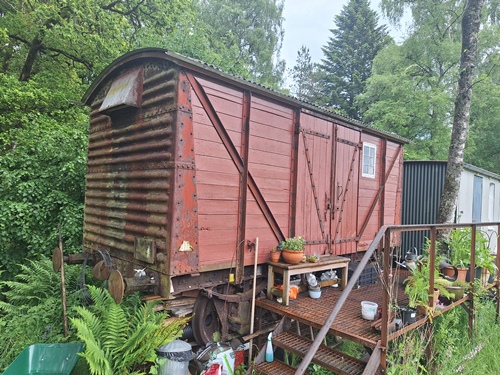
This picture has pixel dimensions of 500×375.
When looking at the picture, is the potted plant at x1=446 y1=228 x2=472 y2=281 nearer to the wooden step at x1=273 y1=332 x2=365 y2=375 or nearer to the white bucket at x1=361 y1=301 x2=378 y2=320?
the white bucket at x1=361 y1=301 x2=378 y2=320

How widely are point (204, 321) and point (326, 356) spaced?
5.15ft

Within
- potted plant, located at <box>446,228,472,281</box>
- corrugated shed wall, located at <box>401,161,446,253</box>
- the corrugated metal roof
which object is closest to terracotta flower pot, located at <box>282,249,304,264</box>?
the corrugated metal roof

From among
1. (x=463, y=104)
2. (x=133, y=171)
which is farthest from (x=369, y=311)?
(x=463, y=104)

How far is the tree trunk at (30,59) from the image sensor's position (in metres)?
9.71

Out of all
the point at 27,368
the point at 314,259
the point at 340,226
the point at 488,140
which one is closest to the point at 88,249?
the point at 27,368

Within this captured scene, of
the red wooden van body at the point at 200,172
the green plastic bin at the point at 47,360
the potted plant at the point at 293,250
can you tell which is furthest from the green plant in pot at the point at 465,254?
the green plastic bin at the point at 47,360

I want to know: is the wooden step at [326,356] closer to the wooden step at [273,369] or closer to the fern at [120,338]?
the wooden step at [273,369]

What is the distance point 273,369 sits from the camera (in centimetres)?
361

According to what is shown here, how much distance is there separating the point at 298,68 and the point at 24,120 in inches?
940

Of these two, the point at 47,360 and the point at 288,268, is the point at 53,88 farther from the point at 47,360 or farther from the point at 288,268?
the point at 288,268

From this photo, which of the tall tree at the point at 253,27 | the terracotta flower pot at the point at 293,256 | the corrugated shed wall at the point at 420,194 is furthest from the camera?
the tall tree at the point at 253,27

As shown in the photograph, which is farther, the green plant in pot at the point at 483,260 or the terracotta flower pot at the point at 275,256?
the green plant in pot at the point at 483,260

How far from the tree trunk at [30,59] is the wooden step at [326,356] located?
35.9 feet

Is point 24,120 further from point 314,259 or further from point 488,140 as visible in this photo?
point 488,140
